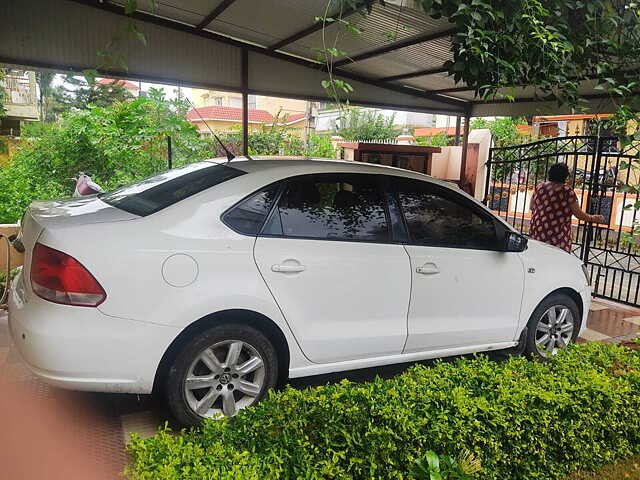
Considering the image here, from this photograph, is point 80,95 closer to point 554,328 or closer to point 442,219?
point 442,219

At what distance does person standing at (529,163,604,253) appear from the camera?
521 centimetres

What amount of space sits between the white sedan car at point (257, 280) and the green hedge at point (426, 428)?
686 mm

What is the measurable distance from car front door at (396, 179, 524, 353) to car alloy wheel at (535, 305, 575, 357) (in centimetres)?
38

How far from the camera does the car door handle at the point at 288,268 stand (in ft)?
9.62

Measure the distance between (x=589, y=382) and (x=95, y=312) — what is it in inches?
98.8

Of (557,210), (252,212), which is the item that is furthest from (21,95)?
(557,210)

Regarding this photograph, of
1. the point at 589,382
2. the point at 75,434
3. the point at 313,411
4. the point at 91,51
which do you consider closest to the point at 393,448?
the point at 313,411

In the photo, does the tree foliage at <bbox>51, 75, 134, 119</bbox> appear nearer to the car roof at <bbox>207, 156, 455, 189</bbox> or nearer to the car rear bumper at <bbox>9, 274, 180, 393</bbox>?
the car roof at <bbox>207, 156, 455, 189</bbox>

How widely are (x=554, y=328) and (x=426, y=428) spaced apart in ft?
8.70

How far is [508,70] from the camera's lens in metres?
3.45

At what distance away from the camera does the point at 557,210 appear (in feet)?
17.2

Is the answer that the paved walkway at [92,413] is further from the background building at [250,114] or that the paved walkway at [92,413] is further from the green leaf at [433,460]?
the background building at [250,114]

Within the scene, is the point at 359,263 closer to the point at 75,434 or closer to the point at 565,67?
the point at 75,434

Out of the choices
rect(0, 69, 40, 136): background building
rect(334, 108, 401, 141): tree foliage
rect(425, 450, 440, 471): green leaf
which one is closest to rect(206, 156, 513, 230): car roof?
rect(425, 450, 440, 471): green leaf
